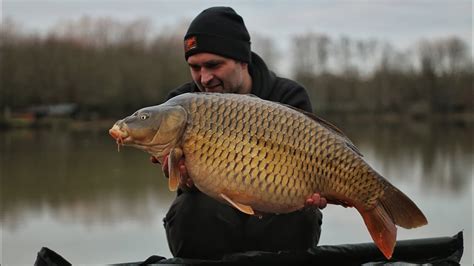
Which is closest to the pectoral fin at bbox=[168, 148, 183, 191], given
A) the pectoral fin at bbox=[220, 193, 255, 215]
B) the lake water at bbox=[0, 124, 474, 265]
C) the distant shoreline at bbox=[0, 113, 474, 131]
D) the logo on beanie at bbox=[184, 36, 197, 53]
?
the pectoral fin at bbox=[220, 193, 255, 215]

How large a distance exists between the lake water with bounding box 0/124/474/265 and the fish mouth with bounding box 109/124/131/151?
1181 millimetres

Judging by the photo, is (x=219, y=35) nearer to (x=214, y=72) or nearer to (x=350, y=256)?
(x=214, y=72)

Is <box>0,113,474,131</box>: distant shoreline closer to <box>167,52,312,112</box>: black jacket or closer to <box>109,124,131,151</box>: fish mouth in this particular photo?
<box>167,52,312,112</box>: black jacket

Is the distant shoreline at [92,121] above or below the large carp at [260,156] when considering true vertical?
below

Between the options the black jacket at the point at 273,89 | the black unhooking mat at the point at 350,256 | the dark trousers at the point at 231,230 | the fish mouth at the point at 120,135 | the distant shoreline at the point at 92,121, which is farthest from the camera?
the distant shoreline at the point at 92,121

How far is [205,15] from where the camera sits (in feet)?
5.96

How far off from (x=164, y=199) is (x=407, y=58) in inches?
998

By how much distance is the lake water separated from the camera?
264 centimetres

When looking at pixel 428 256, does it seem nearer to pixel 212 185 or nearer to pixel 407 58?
pixel 212 185

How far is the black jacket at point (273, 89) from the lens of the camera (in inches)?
70.1

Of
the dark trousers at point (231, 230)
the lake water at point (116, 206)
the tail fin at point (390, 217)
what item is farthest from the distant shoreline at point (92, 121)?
the tail fin at point (390, 217)

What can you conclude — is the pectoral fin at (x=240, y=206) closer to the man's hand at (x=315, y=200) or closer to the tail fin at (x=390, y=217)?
the man's hand at (x=315, y=200)

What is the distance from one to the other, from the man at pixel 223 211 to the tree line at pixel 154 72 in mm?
17278

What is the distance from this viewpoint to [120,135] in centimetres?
130
